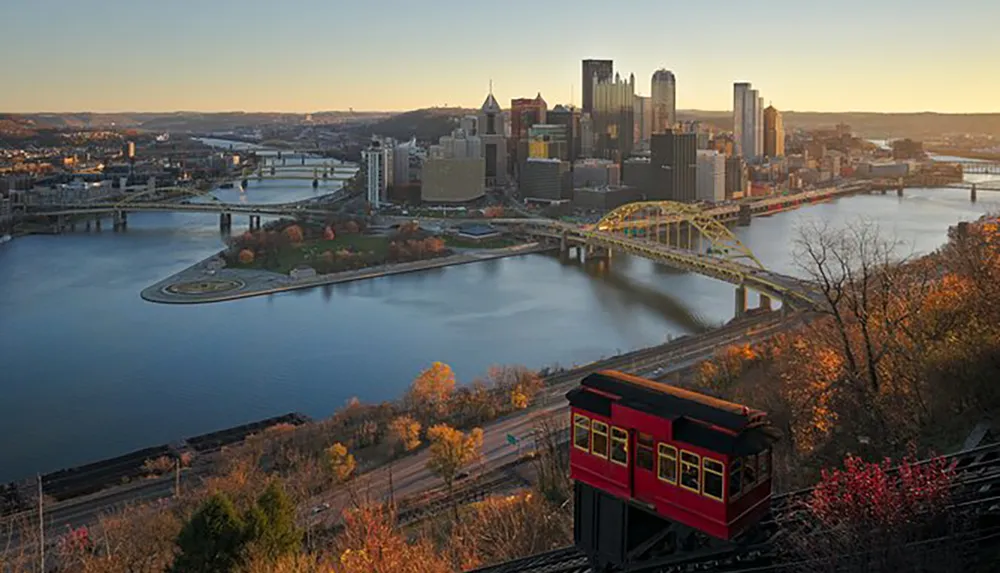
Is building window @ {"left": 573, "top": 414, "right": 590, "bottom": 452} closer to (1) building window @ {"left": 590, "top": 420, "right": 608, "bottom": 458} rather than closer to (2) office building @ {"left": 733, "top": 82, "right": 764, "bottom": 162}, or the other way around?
(1) building window @ {"left": 590, "top": 420, "right": 608, "bottom": 458}

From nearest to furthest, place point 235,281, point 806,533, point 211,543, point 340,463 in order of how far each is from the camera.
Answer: point 806,533, point 211,543, point 340,463, point 235,281

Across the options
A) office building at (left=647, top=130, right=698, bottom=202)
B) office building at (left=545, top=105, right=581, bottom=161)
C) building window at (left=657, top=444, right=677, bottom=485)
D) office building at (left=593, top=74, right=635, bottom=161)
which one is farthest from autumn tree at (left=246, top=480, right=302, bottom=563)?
office building at (left=593, top=74, right=635, bottom=161)

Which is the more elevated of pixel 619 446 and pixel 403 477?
pixel 619 446

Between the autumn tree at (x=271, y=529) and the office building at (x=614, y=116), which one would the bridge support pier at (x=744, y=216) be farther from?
the autumn tree at (x=271, y=529)

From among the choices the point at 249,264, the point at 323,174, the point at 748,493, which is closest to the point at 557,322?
the point at 249,264

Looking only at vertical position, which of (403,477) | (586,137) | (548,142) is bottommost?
(403,477)

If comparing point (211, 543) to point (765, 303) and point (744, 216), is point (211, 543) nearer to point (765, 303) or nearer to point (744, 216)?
point (765, 303)

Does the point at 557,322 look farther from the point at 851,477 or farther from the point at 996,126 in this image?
the point at 996,126

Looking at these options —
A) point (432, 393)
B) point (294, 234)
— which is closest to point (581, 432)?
point (432, 393)
